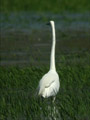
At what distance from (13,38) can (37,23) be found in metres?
5.38

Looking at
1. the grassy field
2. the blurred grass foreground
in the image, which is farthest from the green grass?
the grassy field

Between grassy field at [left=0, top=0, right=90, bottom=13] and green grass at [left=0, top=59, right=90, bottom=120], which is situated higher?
grassy field at [left=0, top=0, right=90, bottom=13]

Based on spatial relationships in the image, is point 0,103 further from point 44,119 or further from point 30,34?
point 30,34

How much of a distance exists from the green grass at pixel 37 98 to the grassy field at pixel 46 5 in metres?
19.4

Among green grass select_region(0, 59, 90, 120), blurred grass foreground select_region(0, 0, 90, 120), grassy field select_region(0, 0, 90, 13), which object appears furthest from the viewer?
grassy field select_region(0, 0, 90, 13)

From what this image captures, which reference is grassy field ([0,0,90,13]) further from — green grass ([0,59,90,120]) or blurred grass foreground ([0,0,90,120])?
green grass ([0,59,90,120])

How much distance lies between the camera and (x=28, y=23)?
25562 millimetres

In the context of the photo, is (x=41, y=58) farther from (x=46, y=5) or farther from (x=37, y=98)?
(x=46, y=5)

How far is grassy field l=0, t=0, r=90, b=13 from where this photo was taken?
3134cm

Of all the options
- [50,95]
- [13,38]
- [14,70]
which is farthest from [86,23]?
[50,95]

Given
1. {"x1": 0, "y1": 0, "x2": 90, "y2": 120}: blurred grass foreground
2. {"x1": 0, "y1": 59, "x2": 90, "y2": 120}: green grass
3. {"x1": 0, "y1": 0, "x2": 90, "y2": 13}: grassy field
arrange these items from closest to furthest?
{"x1": 0, "y1": 59, "x2": 90, "y2": 120}: green grass < {"x1": 0, "y1": 0, "x2": 90, "y2": 120}: blurred grass foreground < {"x1": 0, "y1": 0, "x2": 90, "y2": 13}: grassy field

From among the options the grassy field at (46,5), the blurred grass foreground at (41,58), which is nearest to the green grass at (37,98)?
the blurred grass foreground at (41,58)

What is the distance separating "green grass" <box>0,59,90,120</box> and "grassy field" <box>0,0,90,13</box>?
19429 mm

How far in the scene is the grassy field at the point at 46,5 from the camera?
31344mm
